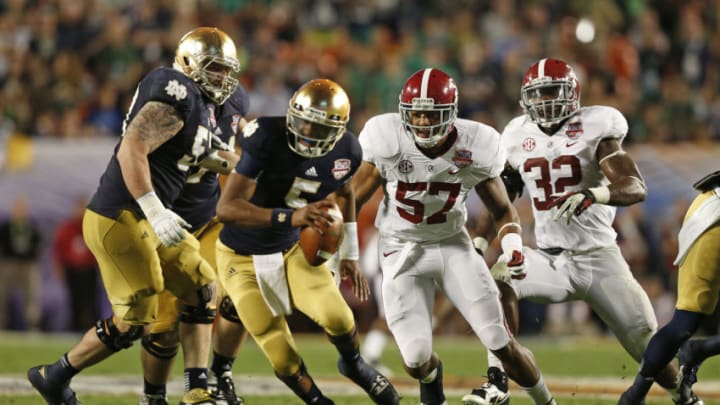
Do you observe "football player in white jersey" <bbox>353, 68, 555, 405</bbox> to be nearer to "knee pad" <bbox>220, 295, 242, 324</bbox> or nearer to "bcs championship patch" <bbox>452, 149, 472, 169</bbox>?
"bcs championship patch" <bbox>452, 149, 472, 169</bbox>

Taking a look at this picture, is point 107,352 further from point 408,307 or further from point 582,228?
point 582,228

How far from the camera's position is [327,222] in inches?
194

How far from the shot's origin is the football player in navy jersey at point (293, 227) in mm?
5094

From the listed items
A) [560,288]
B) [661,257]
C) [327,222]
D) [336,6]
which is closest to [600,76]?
[661,257]

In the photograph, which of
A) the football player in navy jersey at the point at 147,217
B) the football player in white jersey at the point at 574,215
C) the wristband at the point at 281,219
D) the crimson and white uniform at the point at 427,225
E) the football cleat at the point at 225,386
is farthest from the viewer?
the football cleat at the point at 225,386

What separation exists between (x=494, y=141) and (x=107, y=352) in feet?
6.86

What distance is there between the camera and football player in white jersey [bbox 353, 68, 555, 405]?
5.19 m

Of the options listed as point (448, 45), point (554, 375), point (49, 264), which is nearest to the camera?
point (554, 375)

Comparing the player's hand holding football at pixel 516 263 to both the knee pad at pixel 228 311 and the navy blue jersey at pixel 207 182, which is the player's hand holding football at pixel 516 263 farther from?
the navy blue jersey at pixel 207 182

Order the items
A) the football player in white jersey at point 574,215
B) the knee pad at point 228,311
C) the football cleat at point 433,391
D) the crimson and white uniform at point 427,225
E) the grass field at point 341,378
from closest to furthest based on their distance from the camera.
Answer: the crimson and white uniform at point 427,225 < the football cleat at point 433,391 < the football player in white jersey at point 574,215 < the knee pad at point 228,311 < the grass field at point 341,378

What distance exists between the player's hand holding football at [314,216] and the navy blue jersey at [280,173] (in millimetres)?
325

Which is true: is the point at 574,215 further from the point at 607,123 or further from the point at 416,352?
the point at 416,352

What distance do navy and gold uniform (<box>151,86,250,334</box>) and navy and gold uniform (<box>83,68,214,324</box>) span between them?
0.74 feet

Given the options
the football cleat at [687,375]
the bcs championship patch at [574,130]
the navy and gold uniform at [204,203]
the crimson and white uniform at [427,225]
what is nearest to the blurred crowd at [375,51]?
the navy and gold uniform at [204,203]
